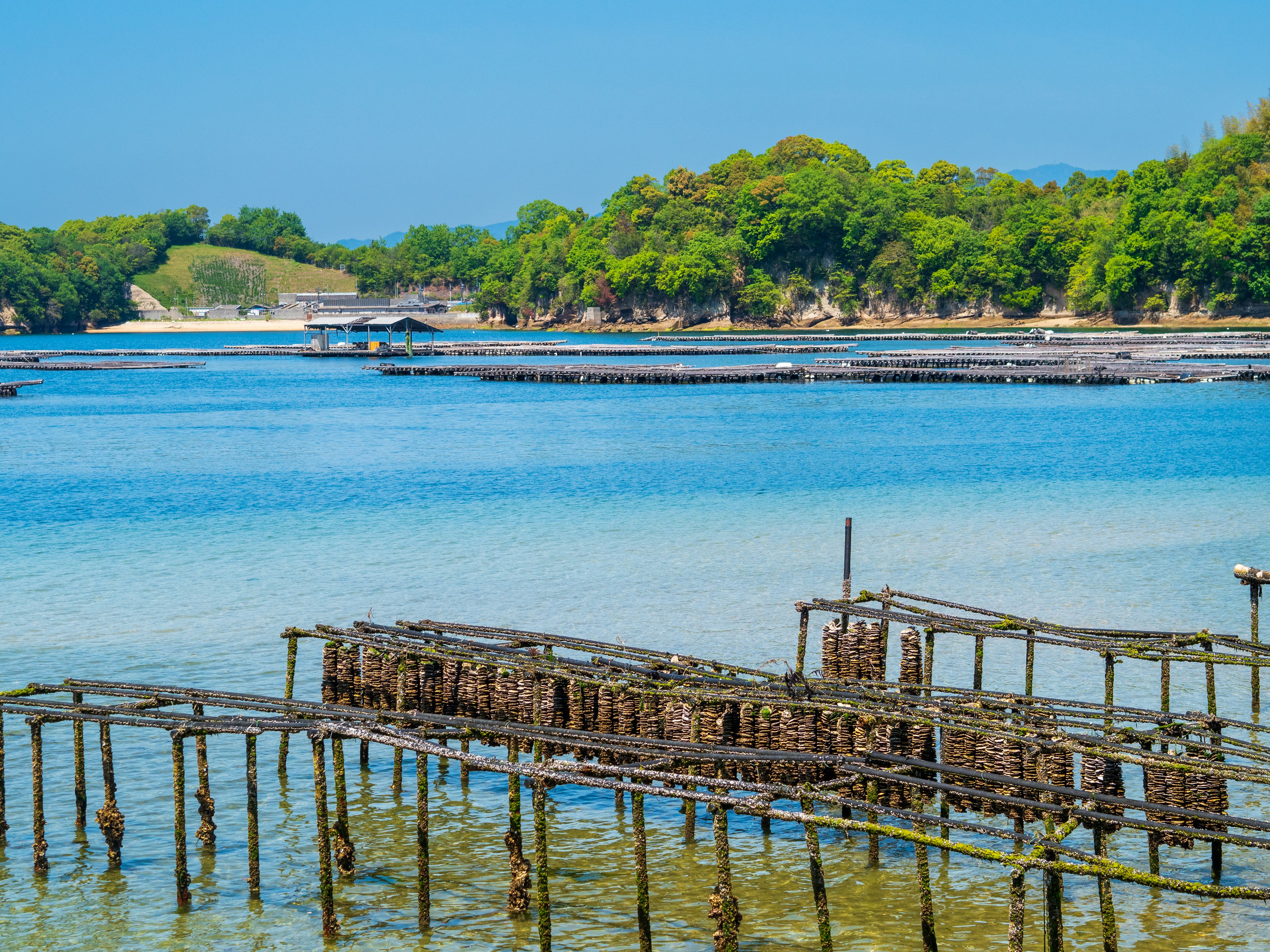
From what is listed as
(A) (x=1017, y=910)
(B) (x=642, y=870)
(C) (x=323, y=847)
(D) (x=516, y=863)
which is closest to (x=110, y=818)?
(C) (x=323, y=847)

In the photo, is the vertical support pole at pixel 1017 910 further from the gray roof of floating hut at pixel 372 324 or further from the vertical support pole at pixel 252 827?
the gray roof of floating hut at pixel 372 324

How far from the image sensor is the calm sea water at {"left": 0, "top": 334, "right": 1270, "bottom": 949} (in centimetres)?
1284

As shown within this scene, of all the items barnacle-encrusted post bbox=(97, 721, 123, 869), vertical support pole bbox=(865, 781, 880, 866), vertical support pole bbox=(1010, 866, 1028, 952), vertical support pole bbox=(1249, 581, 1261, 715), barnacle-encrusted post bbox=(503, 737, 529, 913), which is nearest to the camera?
vertical support pole bbox=(1010, 866, 1028, 952)

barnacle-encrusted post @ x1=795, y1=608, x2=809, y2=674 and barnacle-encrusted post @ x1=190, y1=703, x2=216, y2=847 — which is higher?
barnacle-encrusted post @ x1=795, y1=608, x2=809, y2=674

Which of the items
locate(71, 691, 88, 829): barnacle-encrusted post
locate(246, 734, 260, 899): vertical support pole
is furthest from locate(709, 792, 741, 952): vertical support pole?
locate(71, 691, 88, 829): barnacle-encrusted post

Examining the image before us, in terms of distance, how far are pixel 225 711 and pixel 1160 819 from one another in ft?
36.9

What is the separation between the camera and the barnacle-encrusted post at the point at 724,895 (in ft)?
34.9

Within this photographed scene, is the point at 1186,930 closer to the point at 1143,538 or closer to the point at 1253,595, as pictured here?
the point at 1253,595

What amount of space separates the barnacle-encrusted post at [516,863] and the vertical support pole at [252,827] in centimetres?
235

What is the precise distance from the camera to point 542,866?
11305mm

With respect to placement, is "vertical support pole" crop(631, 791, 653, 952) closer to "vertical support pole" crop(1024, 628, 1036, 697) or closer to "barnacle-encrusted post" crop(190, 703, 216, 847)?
"barnacle-encrusted post" crop(190, 703, 216, 847)

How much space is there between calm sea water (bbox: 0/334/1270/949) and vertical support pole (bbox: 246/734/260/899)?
0.19 metres

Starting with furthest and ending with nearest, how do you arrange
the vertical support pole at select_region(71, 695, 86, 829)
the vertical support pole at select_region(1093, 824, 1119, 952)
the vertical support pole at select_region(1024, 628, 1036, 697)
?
the vertical support pole at select_region(1024, 628, 1036, 697), the vertical support pole at select_region(71, 695, 86, 829), the vertical support pole at select_region(1093, 824, 1119, 952)

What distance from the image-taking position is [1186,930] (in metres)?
12.2
